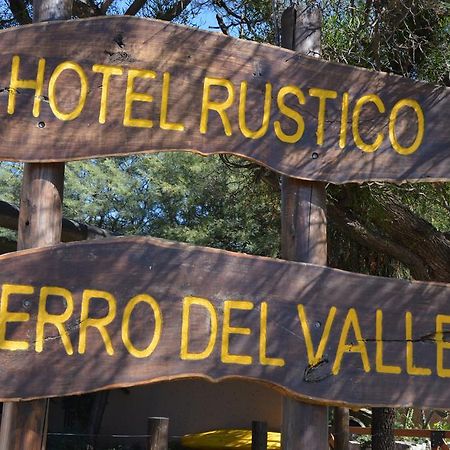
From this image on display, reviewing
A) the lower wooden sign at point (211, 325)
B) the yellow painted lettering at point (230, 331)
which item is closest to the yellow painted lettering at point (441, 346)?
the lower wooden sign at point (211, 325)

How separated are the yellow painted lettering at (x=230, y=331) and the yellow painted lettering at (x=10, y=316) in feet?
2.95

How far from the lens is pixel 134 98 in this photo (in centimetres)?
372

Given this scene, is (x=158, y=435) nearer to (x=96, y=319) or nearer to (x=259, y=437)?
(x=259, y=437)

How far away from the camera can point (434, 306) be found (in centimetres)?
393

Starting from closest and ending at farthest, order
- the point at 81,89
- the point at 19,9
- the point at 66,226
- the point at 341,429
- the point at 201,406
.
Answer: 1. the point at 81,89
2. the point at 19,9
3. the point at 66,226
4. the point at 341,429
5. the point at 201,406

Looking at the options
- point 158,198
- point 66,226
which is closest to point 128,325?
point 66,226

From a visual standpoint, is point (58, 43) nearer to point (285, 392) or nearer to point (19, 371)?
point (19, 371)

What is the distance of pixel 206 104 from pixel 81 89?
62 cm

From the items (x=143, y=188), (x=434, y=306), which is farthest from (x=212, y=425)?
Answer: (x=434, y=306)

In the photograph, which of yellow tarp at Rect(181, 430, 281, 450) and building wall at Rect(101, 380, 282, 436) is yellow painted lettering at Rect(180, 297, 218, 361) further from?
building wall at Rect(101, 380, 282, 436)

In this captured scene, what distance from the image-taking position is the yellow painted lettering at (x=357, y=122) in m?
4.02

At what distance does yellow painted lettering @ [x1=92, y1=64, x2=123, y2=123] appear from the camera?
3.68m

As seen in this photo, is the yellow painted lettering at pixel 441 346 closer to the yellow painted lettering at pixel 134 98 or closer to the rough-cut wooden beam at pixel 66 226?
the yellow painted lettering at pixel 134 98

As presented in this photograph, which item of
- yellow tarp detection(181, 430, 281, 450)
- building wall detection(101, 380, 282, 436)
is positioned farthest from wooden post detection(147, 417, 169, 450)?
building wall detection(101, 380, 282, 436)
